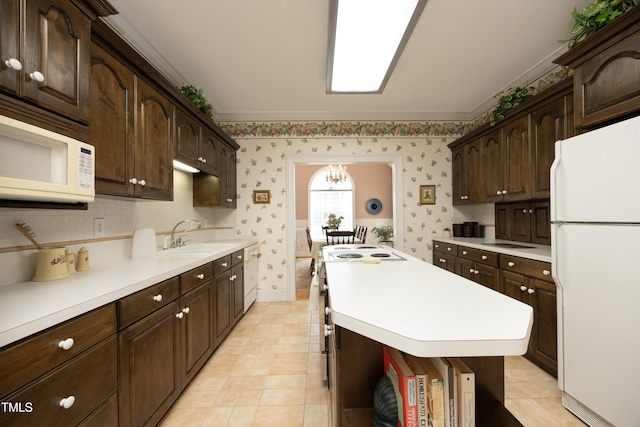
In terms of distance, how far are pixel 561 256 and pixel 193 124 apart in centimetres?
302

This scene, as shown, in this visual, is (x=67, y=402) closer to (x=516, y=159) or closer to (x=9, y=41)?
(x=9, y=41)

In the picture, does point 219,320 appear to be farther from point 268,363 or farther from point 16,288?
point 16,288

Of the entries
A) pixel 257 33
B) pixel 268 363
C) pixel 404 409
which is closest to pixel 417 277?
pixel 404 409

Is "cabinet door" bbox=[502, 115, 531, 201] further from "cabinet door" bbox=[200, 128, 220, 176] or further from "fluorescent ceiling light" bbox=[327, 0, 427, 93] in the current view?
"cabinet door" bbox=[200, 128, 220, 176]

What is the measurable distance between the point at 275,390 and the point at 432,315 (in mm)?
1631

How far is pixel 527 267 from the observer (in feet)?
7.23

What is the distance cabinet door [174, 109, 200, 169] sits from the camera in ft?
7.60

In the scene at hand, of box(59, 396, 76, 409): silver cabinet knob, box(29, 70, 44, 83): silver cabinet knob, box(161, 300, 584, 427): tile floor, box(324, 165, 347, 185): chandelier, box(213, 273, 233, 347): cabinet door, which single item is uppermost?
box(324, 165, 347, 185): chandelier

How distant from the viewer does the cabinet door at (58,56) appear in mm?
1026

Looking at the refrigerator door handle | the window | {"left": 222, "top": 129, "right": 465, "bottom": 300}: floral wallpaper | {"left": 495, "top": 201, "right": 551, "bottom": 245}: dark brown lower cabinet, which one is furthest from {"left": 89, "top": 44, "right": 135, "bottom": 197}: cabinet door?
the window

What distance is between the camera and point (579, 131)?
5.69ft

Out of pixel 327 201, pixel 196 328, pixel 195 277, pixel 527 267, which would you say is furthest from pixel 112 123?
pixel 327 201

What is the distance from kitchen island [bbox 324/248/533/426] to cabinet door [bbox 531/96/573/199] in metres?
1.77

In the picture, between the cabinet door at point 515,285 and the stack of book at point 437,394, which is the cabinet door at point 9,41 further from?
the cabinet door at point 515,285
